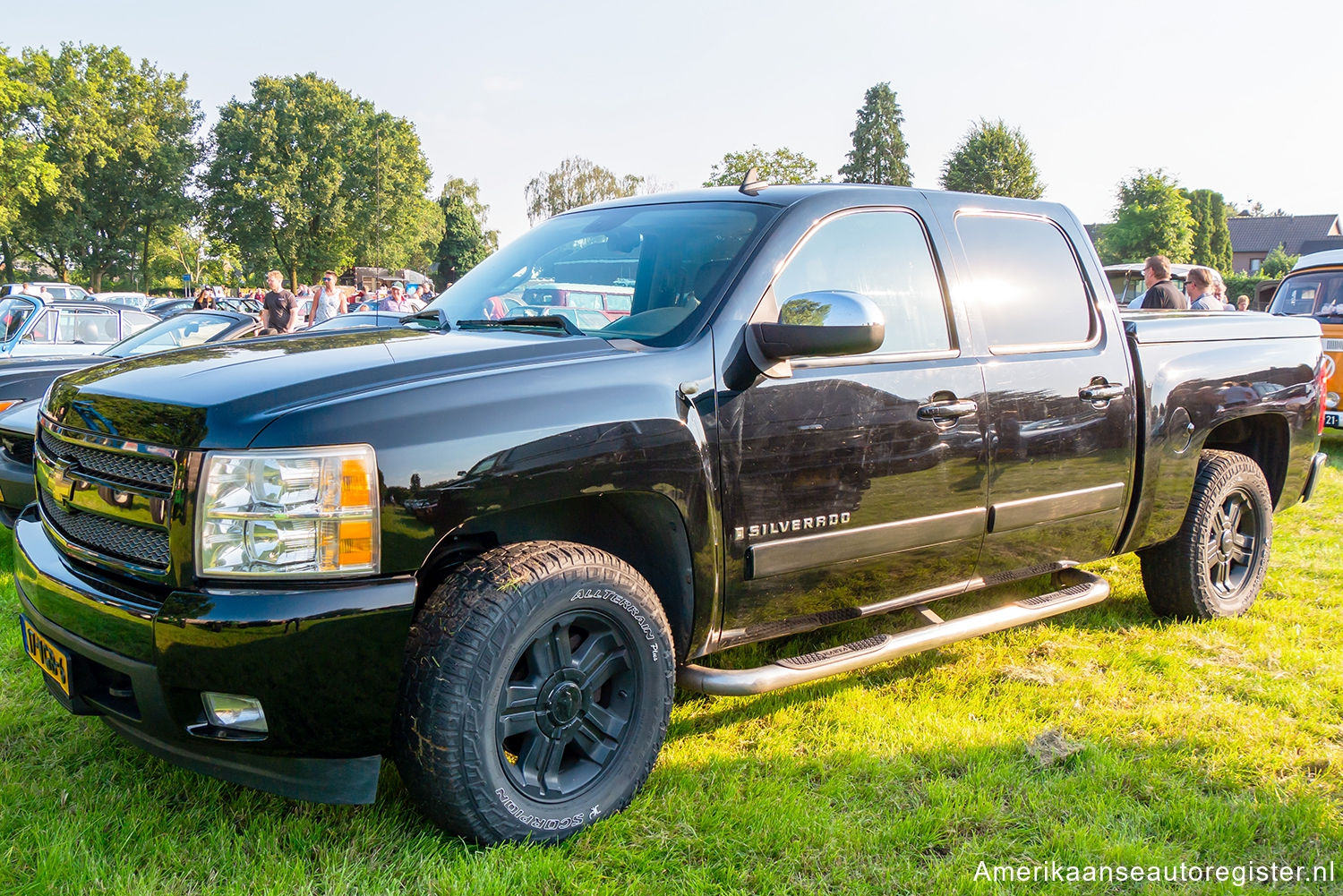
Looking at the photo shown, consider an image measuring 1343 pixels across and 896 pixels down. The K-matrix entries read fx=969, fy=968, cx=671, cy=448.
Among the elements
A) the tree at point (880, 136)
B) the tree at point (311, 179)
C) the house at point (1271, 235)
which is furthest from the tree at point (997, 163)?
the tree at point (311, 179)

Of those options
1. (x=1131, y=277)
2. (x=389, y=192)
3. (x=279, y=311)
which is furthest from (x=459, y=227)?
(x=279, y=311)

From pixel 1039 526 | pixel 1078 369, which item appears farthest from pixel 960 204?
pixel 1039 526

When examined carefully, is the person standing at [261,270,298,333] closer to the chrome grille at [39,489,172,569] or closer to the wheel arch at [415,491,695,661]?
the chrome grille at [39,489,172,569]

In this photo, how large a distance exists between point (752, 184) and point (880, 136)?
6674 cm

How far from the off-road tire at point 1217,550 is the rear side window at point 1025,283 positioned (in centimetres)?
114

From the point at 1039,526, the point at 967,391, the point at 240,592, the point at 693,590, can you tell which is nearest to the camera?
the point at 240,592

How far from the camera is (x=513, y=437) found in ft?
7.70

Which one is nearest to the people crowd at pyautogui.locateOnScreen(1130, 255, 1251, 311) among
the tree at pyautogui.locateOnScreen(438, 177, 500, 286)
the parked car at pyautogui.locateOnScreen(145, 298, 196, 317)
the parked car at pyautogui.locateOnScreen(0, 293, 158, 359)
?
the parked car at pyautogui.locateOnScreen(0, 293, 158, 359)

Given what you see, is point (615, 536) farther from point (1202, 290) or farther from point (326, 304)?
point (326, 304)

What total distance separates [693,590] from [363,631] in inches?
37.5

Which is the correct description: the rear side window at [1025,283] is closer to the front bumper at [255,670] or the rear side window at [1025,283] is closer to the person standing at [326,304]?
the front bumper at [255,670]

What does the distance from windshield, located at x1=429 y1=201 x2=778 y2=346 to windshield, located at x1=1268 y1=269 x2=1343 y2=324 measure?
10.0 meters

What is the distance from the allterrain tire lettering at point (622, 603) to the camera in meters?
2.47

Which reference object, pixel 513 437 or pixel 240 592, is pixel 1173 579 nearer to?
pixel 513 437
